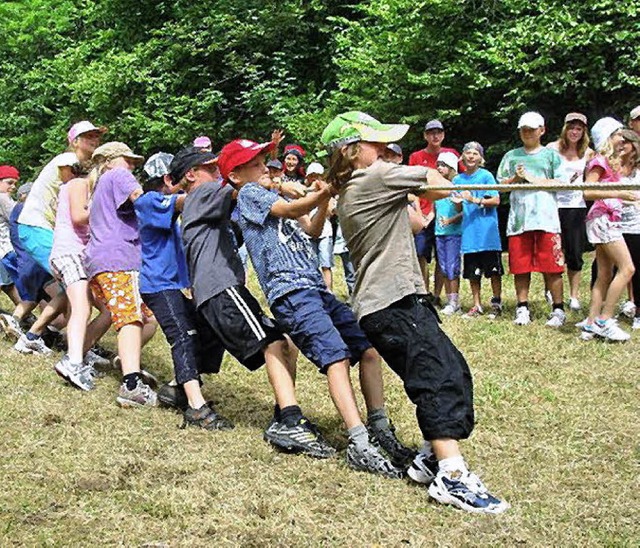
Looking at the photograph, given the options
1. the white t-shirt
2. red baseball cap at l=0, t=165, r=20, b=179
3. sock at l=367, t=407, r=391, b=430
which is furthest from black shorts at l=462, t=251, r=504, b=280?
red baseball cap at l=0, t=165, r=20, b=179

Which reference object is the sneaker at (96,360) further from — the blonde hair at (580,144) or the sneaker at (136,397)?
the blonde hair at (580,144)

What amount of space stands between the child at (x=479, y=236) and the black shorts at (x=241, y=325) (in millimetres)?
3658

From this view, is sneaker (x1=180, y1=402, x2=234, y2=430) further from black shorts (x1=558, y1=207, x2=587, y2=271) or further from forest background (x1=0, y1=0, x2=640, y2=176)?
forest background (x1=0, y1=0, x2=640, y2=176)

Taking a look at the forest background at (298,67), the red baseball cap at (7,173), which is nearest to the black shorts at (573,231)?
the forest background at (298,67)

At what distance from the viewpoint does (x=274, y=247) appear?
4570 mm

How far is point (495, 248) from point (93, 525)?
212 inches

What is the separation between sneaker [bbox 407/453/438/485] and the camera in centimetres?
396

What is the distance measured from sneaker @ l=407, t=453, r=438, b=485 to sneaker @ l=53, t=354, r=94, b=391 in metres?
2.89

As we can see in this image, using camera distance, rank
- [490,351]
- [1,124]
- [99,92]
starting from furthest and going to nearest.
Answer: [1,124], [99,92], [490,351]

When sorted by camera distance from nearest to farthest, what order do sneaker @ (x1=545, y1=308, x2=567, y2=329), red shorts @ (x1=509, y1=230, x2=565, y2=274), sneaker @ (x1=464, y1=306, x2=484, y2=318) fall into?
sneaker @ (x1=545, y1=308, x2=567, y2=329)
red shorts @ (x1=509, y1=230, x2=565, y2=274)
sneaker @ (x1=464, y1=306, x2=484, y2=318)

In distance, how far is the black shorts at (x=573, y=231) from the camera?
794 cm

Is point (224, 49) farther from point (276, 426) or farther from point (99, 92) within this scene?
point (276, 426)

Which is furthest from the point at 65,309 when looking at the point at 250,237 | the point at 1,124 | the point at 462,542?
the point at 1,124

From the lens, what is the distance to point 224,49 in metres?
18.7
